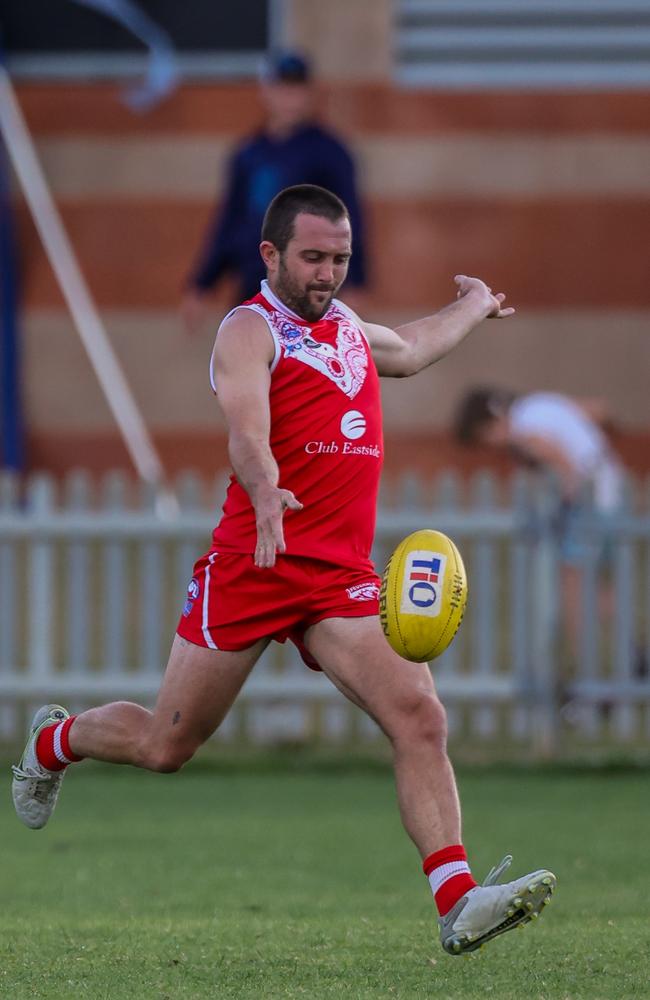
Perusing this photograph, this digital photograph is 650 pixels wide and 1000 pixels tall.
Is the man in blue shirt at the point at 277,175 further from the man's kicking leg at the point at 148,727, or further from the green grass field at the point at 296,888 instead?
the man's kicking leg at the point at 148,727

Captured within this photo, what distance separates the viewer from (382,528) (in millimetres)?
10828

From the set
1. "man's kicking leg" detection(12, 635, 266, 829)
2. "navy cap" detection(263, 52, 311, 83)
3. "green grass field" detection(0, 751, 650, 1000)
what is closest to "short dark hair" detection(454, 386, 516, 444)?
"navy cap" detection(263, 52, 311, 83)

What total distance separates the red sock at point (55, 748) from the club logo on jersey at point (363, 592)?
106 centimetres

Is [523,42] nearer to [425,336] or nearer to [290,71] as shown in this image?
[290,71]

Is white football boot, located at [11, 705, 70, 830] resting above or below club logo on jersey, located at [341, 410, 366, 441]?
below

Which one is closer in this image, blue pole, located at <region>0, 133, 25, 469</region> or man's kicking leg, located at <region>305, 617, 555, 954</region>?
man's kicking leg, located at <region>305, 617, 555, 954</region>

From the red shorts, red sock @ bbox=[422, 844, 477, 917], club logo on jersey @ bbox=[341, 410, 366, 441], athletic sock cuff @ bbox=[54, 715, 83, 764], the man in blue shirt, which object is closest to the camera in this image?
red sock @ bbox=[422, 844, 477, 917]

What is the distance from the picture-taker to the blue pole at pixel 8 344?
16.0 m

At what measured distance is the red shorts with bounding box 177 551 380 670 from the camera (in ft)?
18.3

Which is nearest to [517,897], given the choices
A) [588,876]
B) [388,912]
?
[388,912]

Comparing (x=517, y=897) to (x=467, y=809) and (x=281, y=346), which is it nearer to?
(x=281, y=346)

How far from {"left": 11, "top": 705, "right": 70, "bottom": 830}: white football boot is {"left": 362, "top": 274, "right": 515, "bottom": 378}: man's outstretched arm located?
58.3 inches

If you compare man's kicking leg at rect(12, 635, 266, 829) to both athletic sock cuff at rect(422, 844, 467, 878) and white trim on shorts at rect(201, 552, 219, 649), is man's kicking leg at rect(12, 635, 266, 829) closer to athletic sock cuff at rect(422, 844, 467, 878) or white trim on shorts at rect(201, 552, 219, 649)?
white trim on shorts at rect(201, 552, 219, 649)

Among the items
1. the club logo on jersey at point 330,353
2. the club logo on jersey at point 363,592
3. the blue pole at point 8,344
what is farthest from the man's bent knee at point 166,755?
the blue pole at point 8,344
